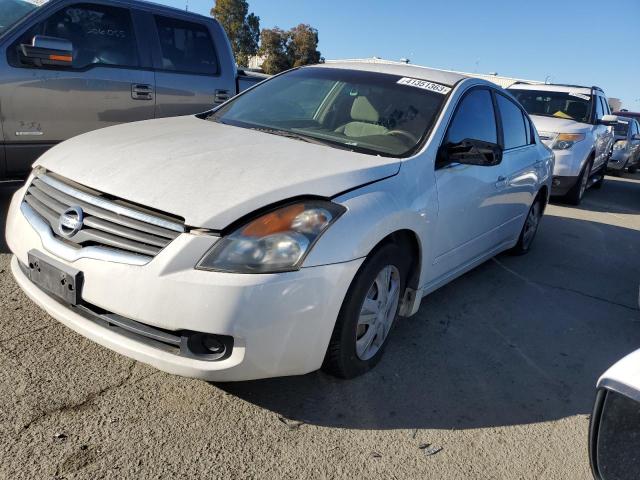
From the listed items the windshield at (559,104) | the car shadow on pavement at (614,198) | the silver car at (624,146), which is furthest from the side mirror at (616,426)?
the silver car at (624,146)

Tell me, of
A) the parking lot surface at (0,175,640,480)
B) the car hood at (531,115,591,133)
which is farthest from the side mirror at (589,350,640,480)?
the car hood at (531,115,591,133)

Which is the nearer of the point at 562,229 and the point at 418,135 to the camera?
the point at 418,135

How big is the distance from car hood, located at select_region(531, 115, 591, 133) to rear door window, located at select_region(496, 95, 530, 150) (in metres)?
3.93

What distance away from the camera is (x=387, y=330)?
3.02m

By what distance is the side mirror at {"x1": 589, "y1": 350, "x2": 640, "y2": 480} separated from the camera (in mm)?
1381

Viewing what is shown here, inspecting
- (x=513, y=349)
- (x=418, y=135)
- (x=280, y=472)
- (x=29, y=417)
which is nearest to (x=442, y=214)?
(x=418, y=135)

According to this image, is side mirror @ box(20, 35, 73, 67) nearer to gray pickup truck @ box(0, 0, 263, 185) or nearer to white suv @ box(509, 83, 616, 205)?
gray pickup truck @ box(0, 0, 263, 185)

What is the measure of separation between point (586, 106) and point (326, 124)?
751cm

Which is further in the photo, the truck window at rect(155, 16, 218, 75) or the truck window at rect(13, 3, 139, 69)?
the truck window at rect(155, 16, 218, 75)

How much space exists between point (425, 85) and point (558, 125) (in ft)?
19.3

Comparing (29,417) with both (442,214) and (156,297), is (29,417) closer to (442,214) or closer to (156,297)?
(156,297)

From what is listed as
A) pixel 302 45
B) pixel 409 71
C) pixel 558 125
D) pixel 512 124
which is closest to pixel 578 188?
pixel 558 125

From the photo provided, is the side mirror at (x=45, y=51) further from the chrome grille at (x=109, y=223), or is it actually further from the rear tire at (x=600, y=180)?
the rear tire at (x=600, y=180)

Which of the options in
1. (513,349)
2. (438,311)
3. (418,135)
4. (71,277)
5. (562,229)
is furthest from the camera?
(562,229)
